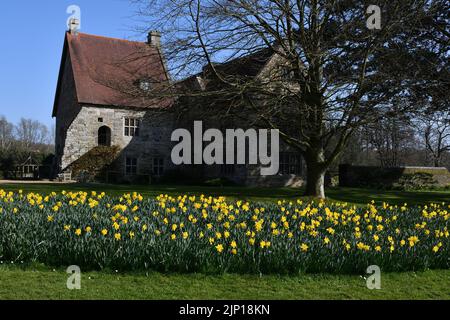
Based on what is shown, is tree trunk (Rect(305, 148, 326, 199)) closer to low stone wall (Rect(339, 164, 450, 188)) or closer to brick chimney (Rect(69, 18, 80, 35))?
low stone wall (Rect(339, 164, 450, 188))

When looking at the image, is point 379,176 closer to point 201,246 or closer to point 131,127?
point 131,127

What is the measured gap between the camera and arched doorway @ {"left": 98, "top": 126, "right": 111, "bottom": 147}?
1179 inches

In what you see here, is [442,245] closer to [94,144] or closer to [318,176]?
[318,176]

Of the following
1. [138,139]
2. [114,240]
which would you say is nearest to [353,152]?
[138,139]

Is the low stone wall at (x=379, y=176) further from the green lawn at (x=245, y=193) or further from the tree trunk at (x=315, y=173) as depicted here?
the tree trunk at (x=315, y=173)

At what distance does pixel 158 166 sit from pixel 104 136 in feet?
13.1

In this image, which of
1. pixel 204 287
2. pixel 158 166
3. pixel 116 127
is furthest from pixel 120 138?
pixel 204 287

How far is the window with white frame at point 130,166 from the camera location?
98.4ft

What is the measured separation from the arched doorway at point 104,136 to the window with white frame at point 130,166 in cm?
160

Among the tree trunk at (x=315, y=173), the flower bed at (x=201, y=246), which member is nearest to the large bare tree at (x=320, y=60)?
the tree trunk at (x=315, y=173)

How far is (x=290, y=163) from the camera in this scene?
91.8ft

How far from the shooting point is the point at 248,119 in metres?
16.7

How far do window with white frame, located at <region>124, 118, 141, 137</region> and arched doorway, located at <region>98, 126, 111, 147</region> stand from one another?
1071 millimetres

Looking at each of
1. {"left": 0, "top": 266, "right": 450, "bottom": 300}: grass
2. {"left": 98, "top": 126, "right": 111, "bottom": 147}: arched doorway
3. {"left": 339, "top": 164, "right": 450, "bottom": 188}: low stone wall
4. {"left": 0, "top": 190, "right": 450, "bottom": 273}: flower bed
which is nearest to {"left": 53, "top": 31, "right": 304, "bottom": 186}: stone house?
{"left": 98, "top": 126, "right": 111, "bottom": 147}: arched doorway
